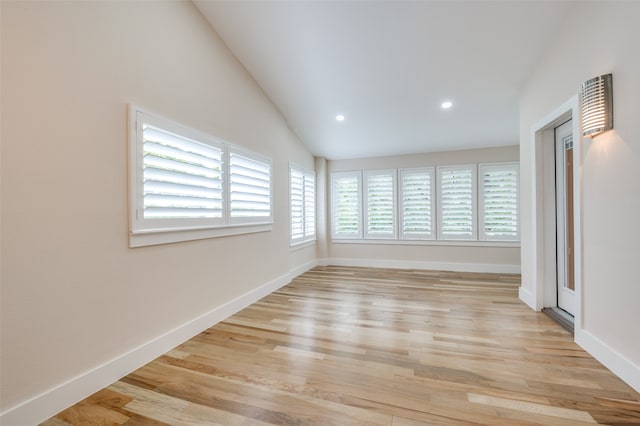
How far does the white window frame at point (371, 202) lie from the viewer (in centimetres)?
564

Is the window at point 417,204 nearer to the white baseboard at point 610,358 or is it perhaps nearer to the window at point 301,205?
the window at point 301,205

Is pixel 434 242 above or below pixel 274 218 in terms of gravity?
below

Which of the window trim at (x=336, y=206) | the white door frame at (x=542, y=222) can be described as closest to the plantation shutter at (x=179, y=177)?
the window trim at (x=336, y=206)

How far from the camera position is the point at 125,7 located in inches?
80.3

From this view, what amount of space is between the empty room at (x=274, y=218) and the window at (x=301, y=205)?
0.54 metres

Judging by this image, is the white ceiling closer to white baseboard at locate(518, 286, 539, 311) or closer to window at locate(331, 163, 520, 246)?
window at locate(331, 163, 520, 246)

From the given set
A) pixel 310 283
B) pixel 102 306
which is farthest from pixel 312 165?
pixel 102 306

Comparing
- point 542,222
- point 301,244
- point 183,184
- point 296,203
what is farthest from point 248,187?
Result: point 542,222

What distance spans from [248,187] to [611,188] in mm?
3333

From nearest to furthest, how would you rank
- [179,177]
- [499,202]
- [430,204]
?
[179,177] → [499,202] → [430,204]

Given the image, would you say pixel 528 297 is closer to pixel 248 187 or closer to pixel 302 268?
pixel 302 268

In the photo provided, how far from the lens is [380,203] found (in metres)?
5.75

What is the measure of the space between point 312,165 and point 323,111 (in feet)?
5.80

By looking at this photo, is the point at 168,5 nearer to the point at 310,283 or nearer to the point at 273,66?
the point at 273,66
